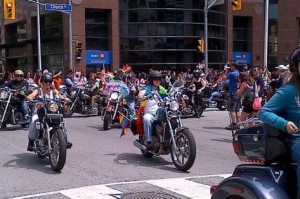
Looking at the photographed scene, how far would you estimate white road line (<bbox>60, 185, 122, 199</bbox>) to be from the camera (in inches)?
251

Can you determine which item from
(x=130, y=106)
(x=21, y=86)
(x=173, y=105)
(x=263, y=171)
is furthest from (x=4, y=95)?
(x=263, y=171)

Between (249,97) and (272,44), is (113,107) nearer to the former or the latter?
(249,97)

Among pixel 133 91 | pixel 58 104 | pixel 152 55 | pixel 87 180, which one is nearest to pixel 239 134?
pixel 87 180

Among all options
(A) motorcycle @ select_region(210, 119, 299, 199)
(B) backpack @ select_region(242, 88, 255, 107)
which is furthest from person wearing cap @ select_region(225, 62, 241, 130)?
(A) motorcycle @ select_region(210, 119, 299, 199)

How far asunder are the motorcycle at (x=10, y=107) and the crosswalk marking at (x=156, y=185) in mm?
7236

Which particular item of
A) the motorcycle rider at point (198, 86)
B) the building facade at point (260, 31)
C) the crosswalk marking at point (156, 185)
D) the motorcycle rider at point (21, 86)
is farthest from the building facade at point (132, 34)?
the crosswalk marking at point (156, 185)

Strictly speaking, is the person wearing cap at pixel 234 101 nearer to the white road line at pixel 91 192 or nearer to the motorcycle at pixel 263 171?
the white road line at pixel 91 192

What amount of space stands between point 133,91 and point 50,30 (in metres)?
29.8

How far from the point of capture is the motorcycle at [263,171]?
3779mm

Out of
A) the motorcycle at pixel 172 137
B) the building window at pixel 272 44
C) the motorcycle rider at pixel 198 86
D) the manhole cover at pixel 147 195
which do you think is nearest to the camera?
the manhole cover at pixel 147 195

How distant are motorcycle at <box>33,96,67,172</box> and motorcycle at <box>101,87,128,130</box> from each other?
15.9 feet

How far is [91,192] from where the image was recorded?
21.7 feet

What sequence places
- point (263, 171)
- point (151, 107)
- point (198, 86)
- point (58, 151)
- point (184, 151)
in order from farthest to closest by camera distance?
point (198, 86) < point (151, 107) < point (184, 151) < point (58, 151) < point (263, 171)

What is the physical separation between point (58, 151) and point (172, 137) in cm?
191
